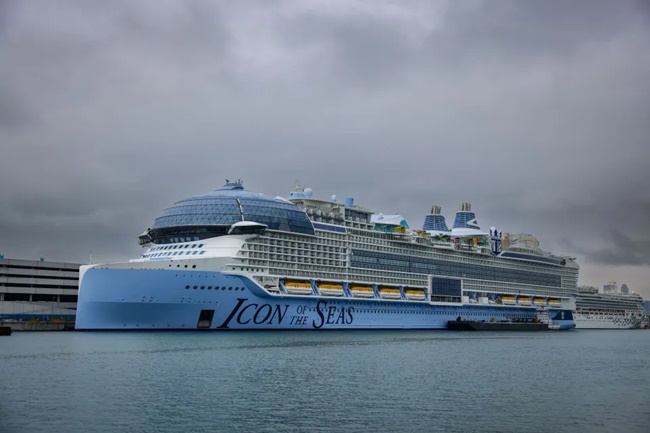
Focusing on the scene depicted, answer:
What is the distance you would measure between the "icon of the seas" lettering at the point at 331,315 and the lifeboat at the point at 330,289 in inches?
61.2

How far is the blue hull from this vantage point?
73375mm

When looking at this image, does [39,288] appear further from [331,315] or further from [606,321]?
[606,321]

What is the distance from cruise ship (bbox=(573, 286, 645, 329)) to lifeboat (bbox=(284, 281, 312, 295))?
274ft

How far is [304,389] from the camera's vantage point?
39969mm

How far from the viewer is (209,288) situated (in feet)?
253

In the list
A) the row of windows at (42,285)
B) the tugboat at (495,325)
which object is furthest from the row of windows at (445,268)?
the row of windows at (42,285)

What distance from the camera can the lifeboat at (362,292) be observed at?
318 feet

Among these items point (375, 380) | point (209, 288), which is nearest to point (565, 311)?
point (209, 288)

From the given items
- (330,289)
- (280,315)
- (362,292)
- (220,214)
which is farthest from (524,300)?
(220,214)

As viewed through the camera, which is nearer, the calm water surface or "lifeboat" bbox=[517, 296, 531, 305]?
the calm water surface

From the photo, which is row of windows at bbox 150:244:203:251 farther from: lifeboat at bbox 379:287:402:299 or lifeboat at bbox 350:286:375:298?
lifeboat at bbox 379:287:402:299

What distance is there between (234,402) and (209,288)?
42.4 meters

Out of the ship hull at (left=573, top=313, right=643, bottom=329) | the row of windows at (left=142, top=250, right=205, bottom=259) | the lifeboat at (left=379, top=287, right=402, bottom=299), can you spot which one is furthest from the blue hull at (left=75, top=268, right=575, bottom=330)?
the ship hull at (left=573, top=313, right=643, bottom=329)

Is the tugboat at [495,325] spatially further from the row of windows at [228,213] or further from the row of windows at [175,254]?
the row of windows at [175,254]
